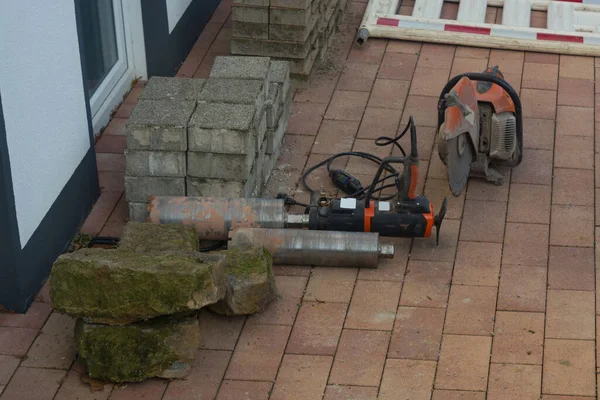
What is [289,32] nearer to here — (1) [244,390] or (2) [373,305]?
(2) [373,305]

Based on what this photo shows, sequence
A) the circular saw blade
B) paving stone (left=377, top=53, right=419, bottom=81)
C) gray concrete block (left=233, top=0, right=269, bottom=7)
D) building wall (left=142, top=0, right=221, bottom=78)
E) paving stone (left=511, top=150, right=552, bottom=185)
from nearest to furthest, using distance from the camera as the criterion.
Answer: the circular saw blade < paving stone (left=511, top=150, right=552, bottom=185) < gray concrete block (left=233, top=0, right=269, bottom=7) < building wall (left=142, top=0, right=221, bottom=78) < paving stone (left=377, top=53, right=419, bottom=81)

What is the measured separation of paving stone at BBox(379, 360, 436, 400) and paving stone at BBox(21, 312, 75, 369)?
75.7 inches

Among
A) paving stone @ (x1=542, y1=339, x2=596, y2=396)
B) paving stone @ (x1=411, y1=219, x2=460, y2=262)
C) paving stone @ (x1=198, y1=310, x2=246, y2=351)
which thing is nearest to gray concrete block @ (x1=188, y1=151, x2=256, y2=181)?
paving stone @ (x1=198, y1=310, x2=246, y2=351)

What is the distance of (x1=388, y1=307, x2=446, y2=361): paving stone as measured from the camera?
6.32 meters

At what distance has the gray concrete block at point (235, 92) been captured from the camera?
7.43m

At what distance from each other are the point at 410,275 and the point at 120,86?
11.6 ft

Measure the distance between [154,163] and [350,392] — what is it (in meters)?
2.24

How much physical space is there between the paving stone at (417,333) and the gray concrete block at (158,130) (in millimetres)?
1922

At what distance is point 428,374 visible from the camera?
242 inches

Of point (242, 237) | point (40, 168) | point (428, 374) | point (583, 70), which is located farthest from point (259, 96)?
point (583, 70)

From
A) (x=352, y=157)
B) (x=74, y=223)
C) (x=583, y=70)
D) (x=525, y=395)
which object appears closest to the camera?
(x=525, y=395)

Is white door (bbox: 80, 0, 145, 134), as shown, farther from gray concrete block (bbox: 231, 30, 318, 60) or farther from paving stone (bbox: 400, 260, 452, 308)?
paving stone (bbox: 400, 260, 452, 308)

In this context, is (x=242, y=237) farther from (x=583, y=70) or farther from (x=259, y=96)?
(x=583, y=70)

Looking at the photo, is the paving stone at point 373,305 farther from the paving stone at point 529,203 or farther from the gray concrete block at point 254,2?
the gray concrete block at point 254,2
